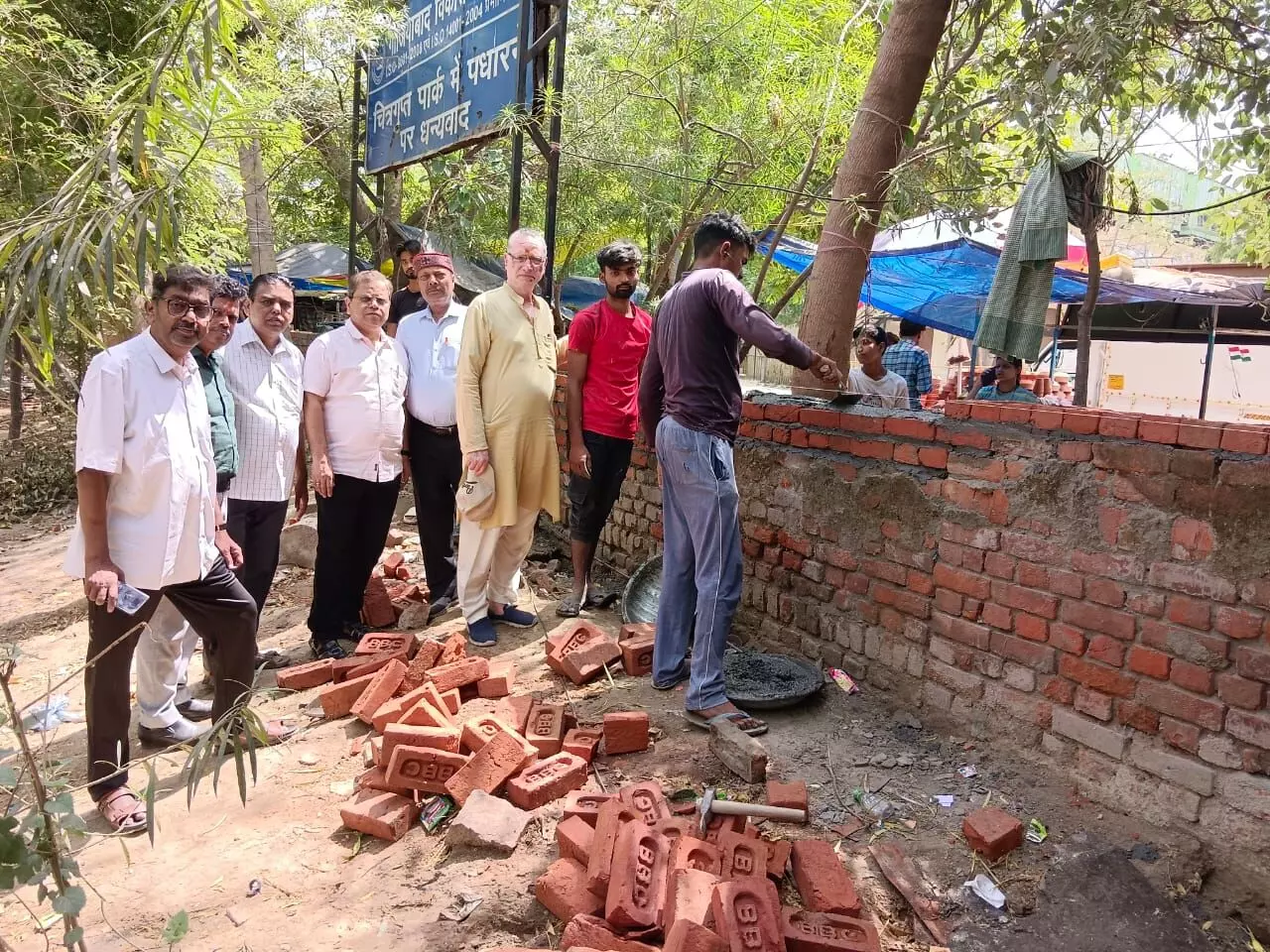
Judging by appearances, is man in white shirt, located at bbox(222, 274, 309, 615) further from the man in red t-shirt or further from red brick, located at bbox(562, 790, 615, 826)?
red brick, located at bbox(562, 790, 615, 826)

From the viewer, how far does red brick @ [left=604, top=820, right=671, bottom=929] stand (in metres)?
2.36

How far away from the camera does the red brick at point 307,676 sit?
425 cm

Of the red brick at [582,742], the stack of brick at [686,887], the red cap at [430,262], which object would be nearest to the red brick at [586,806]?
the stack of brick at [686,887]

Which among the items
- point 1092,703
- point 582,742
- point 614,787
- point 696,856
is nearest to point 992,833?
point 1092,703

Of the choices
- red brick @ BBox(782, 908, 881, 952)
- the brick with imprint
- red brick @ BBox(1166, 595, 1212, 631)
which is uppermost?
red brick @ BBox(1166, 595, 1212, 631)

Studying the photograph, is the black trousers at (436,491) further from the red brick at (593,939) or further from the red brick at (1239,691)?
the red brick at (1239,691)

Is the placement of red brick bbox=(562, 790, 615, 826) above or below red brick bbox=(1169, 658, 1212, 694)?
below

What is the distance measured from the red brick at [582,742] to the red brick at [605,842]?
59cm

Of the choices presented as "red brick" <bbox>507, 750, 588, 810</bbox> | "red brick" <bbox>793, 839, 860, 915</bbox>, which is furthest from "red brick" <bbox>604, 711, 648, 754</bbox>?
"red brick" <bbox>793, 839, 860, 915</bbox>

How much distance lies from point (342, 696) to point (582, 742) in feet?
4.20

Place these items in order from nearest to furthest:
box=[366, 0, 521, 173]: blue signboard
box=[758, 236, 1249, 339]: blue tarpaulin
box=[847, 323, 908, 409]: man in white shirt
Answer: box=[366, 0, 521, 173]: blue signboard < box=[847, 323, 908, 409]: man in white shirt < box=[758, 236, 1249, 339]: blue tarpaulin

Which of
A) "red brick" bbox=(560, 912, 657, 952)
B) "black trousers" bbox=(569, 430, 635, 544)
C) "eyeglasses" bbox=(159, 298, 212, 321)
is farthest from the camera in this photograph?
"black trousers" bbox=(569, 430, 635, 544)

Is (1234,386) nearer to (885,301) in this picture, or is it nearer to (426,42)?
(885,301)

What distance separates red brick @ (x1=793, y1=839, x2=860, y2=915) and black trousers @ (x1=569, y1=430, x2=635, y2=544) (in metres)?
2.47
